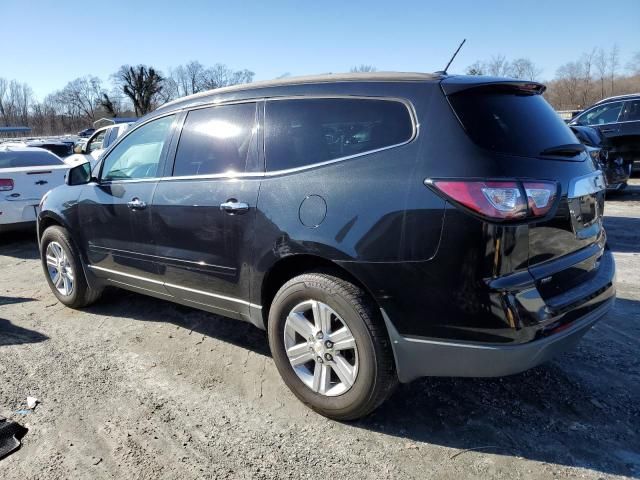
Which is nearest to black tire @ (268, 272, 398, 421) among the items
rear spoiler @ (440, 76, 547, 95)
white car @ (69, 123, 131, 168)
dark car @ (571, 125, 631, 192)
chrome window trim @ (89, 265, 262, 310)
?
chrome window trim @ (89, 265, 262, 310)

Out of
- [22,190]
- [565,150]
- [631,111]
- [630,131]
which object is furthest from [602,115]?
[22,190]

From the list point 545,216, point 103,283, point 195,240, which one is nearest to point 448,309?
point 545,216

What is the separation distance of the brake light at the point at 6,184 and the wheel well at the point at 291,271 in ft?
20.6

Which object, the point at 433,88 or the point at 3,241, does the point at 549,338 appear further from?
the point at 3,241

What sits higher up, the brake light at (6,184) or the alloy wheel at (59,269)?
the brake light at (6,184)

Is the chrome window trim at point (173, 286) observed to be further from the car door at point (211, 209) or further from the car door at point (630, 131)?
the car door at point (630, 131)

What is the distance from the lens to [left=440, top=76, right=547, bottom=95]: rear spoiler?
Result: 2.46 meters

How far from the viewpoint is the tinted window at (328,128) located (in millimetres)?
2545

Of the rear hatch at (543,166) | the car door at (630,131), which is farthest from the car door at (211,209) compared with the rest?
the car door at (630,131)

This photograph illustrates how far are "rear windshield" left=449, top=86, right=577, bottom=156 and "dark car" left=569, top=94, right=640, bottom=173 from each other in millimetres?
9131

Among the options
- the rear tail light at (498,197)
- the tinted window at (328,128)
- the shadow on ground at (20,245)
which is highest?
the tinted window at (328,128)

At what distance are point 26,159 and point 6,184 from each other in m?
1.47

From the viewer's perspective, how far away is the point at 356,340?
2.57 metres

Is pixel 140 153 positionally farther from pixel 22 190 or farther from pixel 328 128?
pixel 22 190
